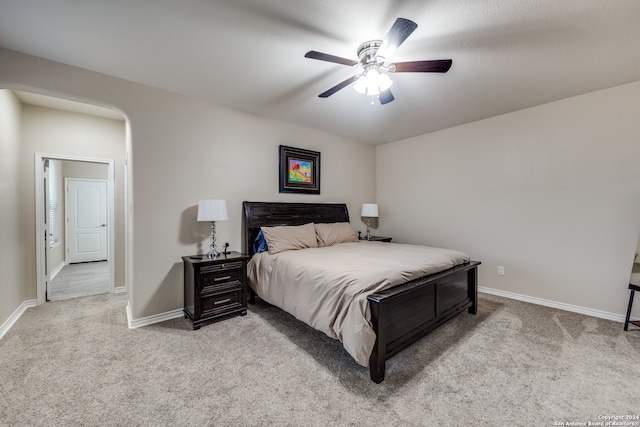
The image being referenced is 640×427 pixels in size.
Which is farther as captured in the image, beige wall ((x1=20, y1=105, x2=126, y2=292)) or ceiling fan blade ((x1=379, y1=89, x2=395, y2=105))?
beige wall ((x1=20, y1=105, x2=126, y2=292))

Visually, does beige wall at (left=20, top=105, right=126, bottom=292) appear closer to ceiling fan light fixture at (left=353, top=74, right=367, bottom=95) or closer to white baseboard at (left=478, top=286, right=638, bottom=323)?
ceiling fan light fixture at (left=353, top=74, right=367, bottom=95)

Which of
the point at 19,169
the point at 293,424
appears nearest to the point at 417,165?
the point at 293,424

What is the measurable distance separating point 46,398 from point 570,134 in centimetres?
542

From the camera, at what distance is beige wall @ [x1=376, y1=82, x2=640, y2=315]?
2.80 m

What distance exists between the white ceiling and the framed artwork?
101 cm

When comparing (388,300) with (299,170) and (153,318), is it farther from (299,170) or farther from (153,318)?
(299,170)

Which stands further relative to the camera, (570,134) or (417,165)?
(417,165)

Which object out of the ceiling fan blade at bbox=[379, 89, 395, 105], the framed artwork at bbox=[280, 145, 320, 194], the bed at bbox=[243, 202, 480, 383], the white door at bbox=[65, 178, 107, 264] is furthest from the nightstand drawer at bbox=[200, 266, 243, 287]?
the white door at bbox=[65, 178, 107, 264]

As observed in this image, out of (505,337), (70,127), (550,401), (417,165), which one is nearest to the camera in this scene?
(550,401)

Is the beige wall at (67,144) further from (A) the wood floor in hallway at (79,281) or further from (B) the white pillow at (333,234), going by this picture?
(B) the white pillow at (333,234)

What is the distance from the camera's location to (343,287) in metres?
2.01

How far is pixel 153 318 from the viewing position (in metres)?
2.81

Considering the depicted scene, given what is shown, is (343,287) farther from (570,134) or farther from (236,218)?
(570,134)

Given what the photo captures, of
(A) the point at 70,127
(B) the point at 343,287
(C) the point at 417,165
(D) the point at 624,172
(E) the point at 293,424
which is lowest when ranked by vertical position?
(E) the point at 293,424
